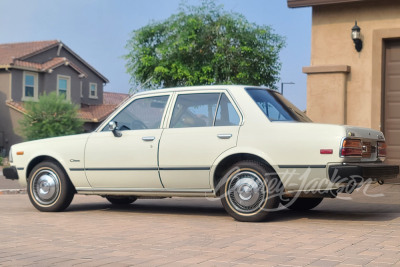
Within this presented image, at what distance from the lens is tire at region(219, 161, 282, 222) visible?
8016 mm

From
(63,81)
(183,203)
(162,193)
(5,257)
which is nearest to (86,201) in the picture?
(183,203)

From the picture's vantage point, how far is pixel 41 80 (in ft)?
135

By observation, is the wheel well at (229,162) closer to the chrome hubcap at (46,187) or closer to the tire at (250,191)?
the tire at (250,191)

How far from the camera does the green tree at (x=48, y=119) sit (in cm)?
3453

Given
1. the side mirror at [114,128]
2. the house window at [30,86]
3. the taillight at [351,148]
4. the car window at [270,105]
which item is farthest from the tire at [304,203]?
the house window at [30,86]

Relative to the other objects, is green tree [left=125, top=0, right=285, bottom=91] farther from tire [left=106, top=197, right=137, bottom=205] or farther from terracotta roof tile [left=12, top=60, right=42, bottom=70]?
tire [left=106, top=197, right=137, bottom=205]

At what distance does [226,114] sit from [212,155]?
0.60m

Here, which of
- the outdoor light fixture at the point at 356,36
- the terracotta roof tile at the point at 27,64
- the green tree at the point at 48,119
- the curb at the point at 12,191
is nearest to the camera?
the outdoor light fixture at the point at 356,36

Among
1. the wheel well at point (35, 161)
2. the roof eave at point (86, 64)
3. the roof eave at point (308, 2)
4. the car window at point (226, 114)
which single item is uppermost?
the roof eave at point (86, 64)

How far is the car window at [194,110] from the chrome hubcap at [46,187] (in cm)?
207

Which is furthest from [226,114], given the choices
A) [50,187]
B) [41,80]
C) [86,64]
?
[86,64]

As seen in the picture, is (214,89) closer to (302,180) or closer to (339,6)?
(302,180)

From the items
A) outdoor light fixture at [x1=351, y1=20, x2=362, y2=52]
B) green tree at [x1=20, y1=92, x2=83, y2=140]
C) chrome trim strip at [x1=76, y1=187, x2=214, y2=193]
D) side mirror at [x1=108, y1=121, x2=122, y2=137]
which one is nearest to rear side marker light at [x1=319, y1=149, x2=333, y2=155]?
chrome trim strip at [x1=76, y1=187, x2=214, y2=193]

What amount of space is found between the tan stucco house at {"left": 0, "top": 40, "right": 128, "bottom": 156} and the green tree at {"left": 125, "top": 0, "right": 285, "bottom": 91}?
3.53 meters
